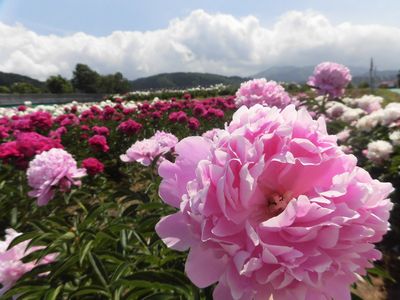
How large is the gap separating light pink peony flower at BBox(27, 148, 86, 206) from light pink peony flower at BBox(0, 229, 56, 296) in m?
0.49

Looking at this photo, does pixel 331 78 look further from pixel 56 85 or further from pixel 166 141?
pixel 56 85

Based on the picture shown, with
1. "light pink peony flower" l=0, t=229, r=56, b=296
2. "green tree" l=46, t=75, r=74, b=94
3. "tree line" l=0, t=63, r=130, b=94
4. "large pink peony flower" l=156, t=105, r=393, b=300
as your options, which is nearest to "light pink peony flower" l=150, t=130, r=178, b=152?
"light pink peony flower" l=0, t=229, r=56, b=296

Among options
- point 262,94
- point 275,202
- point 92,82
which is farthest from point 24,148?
point 92,82

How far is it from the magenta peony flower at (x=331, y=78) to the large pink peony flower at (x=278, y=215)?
8.45 ft

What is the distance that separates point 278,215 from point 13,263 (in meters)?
1.19

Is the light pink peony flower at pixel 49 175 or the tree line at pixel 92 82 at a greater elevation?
the light pink peony flower at pixel 49 175

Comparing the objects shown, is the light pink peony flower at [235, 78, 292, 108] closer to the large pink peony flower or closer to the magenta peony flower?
the magenta peony flower

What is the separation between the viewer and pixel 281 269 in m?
0.60

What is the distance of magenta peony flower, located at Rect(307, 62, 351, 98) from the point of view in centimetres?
304

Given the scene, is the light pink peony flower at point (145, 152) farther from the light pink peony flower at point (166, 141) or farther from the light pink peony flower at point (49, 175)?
the light pink peony flower at point (49, 175)

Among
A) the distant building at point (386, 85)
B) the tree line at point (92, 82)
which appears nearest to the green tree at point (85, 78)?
the tree line at point (92, 82)

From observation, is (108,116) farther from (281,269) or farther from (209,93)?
(209,93)

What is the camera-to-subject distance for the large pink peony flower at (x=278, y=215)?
61cm

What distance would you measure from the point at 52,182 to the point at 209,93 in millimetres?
23594
